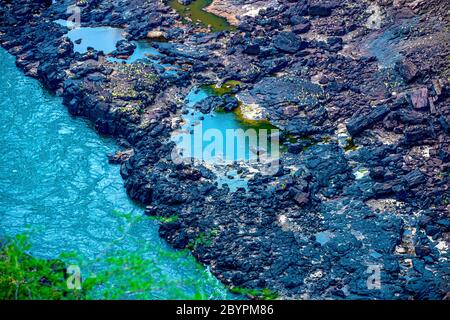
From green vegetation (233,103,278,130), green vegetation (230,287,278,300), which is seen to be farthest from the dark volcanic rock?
green vegetation (230,287,278,300)

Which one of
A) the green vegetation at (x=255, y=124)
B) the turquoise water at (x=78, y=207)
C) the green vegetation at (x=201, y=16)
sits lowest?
the turquoise water at (x=78, y=207)

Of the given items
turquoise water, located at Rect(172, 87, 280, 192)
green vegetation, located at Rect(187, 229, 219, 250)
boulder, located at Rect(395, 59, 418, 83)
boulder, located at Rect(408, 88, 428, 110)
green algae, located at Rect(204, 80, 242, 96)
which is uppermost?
boulder, located at Rect(395, 59, 418, 83)

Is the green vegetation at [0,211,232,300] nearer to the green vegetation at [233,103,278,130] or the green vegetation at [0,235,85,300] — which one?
the green vegetation at [0,235,85,300]

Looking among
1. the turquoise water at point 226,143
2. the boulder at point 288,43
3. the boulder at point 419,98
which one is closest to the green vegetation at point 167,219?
the turquoise water at point 226,143

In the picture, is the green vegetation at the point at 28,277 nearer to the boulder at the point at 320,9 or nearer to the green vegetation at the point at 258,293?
the green vegetation at the point at 258,293

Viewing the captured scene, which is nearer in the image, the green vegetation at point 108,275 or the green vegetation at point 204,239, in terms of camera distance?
the green vegetation at point 108,275

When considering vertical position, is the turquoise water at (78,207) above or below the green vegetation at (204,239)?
below

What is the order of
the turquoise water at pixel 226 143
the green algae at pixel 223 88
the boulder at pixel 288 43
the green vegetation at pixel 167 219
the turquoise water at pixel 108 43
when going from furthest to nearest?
1. the turquoise water at pixel 108 43
2. the boulder at pixel 288 43
3. the green algae at pixel 223 88
4. the turquoise water at pixel 226 143
5. the green vegetation at pixel 167 219
